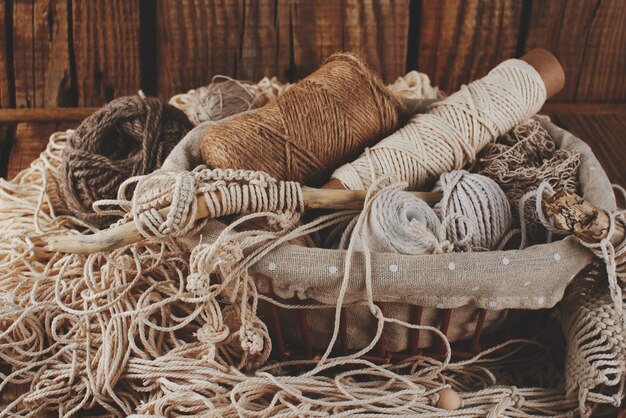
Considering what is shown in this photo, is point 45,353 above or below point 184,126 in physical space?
below

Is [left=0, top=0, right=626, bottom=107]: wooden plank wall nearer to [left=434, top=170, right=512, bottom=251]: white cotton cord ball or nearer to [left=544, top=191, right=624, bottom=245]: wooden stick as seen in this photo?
[left=434, top=170, right=512, bottom=251]: white cotton cord ball

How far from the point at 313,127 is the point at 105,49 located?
0.76 metres

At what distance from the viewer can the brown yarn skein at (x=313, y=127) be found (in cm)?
115

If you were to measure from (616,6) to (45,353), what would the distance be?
152 cm

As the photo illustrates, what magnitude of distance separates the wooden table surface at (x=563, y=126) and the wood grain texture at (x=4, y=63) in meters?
0.03

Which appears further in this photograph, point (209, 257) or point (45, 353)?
point (45, 353)

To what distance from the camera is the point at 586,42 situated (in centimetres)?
178

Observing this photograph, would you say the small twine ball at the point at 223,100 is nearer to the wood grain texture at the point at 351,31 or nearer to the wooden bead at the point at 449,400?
the wood grain texture at the point at 351,31

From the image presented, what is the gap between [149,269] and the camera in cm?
116

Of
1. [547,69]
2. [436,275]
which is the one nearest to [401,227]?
[436,275]

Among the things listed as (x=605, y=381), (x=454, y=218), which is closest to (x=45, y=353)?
(x=454, y=218)

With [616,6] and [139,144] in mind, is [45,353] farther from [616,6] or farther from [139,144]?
[616,6]

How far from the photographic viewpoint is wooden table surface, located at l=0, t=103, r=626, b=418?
161 cm

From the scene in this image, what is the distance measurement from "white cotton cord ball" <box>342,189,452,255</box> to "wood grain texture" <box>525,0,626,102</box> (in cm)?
92
